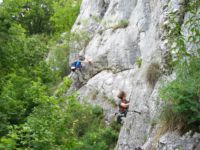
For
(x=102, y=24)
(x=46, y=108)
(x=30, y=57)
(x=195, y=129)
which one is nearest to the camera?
(x=195, y=129)

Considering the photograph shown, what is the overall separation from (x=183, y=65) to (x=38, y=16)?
32.0 metres

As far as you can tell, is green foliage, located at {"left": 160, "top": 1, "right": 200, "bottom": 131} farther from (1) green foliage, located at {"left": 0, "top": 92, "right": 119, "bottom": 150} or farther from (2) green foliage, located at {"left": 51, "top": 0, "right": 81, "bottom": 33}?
(2) green foliage, located at {"left": 51, "top": 0, "right": 81, "bottom": 33}

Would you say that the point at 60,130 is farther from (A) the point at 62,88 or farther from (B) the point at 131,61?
(B) the point at 131,61

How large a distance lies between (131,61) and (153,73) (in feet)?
19.8

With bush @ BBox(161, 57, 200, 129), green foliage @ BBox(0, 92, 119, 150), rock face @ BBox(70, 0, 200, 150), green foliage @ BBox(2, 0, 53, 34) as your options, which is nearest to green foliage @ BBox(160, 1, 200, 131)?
bush @ BBox(161, 57, 200, 129)

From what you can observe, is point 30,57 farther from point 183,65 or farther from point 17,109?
point 183,65

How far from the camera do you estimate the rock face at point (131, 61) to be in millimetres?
9367

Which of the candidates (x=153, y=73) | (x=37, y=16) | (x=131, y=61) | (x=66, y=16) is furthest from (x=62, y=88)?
(x=37, y=16)

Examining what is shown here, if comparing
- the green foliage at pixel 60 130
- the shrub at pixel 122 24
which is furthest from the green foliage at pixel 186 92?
the shrub at pixel 122 24

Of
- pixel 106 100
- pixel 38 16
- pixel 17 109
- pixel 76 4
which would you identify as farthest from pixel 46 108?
pixel 38 16

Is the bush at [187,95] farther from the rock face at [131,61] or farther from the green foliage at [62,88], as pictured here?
the green foliage at [62,88]

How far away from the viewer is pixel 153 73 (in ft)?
34.4

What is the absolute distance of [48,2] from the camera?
3906 cm

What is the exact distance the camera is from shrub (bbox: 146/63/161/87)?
10307 millimetres
